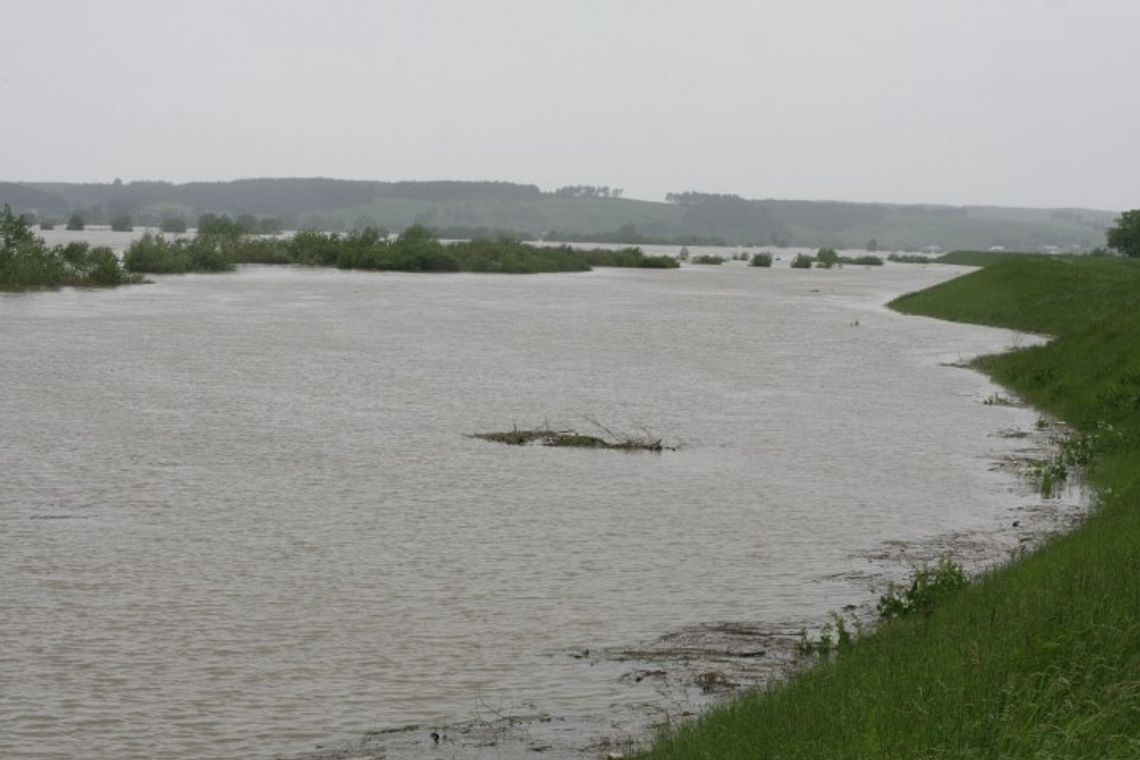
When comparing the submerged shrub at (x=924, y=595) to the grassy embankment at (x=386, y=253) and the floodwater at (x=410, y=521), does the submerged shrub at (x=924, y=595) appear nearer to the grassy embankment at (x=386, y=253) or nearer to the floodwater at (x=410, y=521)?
Result: the floodwater at (x=410, y=521)

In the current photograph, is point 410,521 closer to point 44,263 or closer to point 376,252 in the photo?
point 44,263

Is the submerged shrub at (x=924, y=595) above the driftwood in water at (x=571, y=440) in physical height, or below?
above

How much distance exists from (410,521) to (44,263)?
68.2 m

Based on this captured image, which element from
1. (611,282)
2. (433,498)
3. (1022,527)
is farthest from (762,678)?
(611,282)

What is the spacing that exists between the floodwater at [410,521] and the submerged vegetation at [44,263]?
3469 centimetres

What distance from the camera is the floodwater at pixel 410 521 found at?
1391cm

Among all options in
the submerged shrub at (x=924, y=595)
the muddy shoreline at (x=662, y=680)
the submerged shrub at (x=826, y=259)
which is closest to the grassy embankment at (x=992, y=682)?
the submerged shrub at (x=924, y=595)

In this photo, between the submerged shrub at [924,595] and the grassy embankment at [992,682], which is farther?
the submerged shrub at [924,595]

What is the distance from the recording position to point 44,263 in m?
84.4

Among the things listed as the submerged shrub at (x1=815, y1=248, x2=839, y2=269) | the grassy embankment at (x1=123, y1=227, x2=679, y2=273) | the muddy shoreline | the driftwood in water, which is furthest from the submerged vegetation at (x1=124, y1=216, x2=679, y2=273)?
the muddy shoreline

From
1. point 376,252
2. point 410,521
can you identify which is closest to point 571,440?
point 410,521

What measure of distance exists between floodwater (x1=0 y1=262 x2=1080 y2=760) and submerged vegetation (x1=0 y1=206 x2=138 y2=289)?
114ft

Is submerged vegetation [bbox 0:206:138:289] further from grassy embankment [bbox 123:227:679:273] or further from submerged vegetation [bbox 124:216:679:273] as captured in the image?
submerged vegetation [bbox 124:216:679:273]

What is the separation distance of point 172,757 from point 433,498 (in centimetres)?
1192
